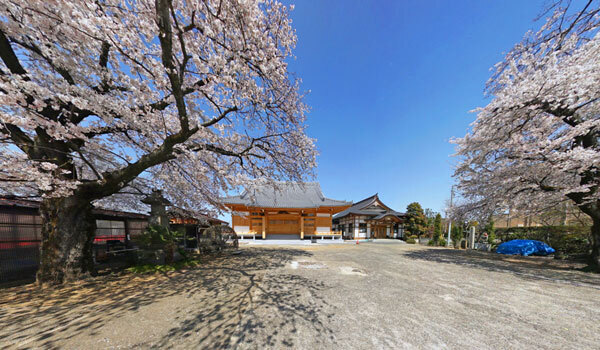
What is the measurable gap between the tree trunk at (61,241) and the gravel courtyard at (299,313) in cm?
43

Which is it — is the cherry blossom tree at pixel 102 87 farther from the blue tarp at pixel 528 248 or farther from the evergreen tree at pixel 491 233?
the evergreen tree at pixel 491 233

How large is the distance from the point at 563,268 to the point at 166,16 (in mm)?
15324

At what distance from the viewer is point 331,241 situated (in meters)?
17.5

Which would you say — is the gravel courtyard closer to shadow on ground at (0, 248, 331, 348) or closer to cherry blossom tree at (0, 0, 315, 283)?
shadow on ground at (0, 248, 331, 348)

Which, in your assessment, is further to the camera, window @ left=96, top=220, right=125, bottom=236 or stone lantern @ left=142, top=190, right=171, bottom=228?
window @ left=96, top=220, right=125, bottom=236

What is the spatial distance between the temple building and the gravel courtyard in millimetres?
11469

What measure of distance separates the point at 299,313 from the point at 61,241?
6.12 m

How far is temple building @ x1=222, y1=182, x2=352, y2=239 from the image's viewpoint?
56.0 feet

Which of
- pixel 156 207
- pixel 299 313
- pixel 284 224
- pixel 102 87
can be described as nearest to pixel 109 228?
pixel 156 207

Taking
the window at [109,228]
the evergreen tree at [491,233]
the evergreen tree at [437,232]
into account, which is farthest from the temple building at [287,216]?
the evergreen tree at [491,233]

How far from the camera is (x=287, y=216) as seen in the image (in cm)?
1950

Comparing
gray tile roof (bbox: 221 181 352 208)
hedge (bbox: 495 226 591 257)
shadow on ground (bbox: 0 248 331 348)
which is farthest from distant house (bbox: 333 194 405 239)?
shadow on ground (bbox: 0 248 331 348)

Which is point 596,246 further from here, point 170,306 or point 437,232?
point 170,306

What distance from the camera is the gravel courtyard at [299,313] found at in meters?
2.66
